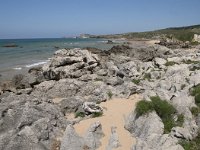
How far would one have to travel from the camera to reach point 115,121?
52.7 feet

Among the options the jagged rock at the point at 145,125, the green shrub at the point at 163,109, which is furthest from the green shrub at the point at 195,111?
the jagged rock at the point at 145,125

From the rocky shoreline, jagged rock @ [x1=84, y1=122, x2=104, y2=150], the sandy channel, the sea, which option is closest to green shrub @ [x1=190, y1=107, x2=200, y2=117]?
the rocky shoreline

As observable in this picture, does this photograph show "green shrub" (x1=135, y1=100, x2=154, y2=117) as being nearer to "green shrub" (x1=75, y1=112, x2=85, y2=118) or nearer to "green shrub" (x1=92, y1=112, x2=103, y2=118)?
"green shrub" (x1=92, y1=112, x2=103, y2=118)

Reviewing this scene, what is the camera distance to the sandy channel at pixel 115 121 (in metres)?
13.7

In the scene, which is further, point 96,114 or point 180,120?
point 96,114

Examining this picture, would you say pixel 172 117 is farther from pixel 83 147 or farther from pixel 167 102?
pixel 83 147

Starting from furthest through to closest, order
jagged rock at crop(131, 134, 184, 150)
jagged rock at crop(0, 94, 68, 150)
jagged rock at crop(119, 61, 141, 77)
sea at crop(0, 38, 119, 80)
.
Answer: sea at crop(0, 38, 119, 80), jagged rock at crop(119, 61, 141, 77), jagged rock at crop(0, 94, 68, 150), jagged rock at crop(131, 134, 184, 150)

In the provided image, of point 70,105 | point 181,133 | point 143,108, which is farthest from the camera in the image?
point 70,105

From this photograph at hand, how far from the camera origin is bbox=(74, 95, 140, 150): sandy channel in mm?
13742

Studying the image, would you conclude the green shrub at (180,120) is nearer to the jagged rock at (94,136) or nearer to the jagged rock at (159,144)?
the jagged rock at (159,144)

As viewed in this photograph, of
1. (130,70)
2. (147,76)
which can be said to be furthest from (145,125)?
(130,70)

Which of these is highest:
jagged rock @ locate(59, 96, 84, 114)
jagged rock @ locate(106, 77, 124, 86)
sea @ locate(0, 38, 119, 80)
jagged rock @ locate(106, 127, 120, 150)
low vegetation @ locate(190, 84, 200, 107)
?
low vegetation @ locate(190, 84, 200, 107)

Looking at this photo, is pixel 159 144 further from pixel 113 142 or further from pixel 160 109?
pixel 160 109

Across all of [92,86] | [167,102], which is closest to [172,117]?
[167,102]
